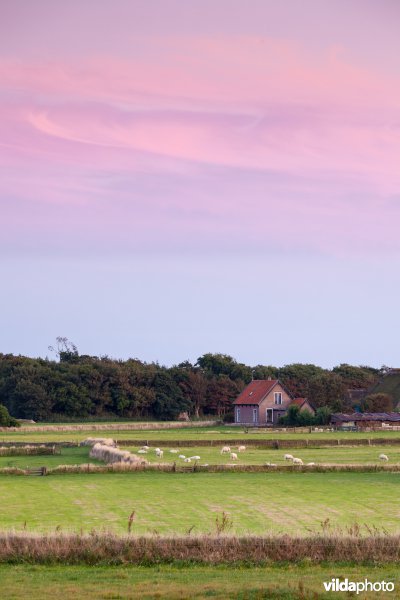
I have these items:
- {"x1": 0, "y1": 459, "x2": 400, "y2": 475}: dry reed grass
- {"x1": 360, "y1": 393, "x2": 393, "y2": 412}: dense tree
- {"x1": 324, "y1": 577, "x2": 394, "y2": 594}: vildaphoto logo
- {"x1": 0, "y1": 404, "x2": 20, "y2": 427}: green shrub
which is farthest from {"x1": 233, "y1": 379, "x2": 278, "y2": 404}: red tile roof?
{"x1": 324, "y1": 577, "x2": 394, "y2": 594}: vildaphoto logo

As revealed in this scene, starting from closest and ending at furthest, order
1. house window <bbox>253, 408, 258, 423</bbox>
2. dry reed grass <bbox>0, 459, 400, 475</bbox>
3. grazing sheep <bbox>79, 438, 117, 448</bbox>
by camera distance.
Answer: dry reed grass <bbox>0, 459, 400, 475</bbox> < grazing sheep <bbox>79, 438, 117, 448</bbox> < house window <bbox>253, 408, 258, 423</bbox>

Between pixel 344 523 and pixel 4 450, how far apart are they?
36.6 m

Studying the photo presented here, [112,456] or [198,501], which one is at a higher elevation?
[112,456]

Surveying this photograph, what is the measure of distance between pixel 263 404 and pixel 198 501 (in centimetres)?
8059

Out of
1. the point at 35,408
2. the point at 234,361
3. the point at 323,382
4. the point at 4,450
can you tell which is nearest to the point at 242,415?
the point at 323,382

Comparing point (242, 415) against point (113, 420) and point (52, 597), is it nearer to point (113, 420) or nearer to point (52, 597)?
point (113, 420)

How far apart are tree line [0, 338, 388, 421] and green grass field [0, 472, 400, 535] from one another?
70.7 metres

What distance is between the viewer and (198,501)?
117ft

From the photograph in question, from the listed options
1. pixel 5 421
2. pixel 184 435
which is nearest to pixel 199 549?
pixel 184 435

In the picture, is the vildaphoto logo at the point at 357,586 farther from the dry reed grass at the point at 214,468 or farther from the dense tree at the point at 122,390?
the dense tree at the point at 122,390

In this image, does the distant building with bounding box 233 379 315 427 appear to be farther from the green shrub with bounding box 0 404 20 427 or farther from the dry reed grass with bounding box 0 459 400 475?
the dry reed grass with bounding box 0 459 400 475

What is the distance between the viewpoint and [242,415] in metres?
118

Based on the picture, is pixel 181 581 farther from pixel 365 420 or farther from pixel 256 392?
pixel 256 392

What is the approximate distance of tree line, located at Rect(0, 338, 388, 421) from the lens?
402ft
